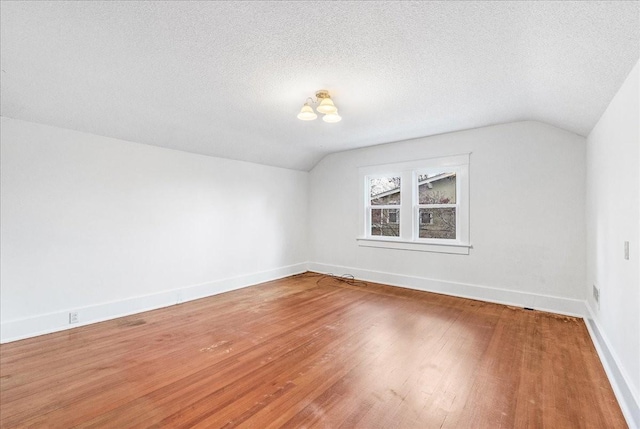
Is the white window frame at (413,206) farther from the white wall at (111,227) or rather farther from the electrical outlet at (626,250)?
the electrical outlet at (626,250)

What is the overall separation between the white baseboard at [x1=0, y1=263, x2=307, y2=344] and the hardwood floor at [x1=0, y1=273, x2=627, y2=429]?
17 centimetres

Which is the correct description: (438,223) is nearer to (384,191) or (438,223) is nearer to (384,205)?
(384,205)

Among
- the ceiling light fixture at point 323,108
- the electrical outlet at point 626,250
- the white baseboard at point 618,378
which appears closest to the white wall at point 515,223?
the white baseboard at point 618,378

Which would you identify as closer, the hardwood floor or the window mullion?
the hardwood floor

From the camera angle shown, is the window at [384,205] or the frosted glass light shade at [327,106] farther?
the window at [384,205]

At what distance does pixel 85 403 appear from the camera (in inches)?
77.3

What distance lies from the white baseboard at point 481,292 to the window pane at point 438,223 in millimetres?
760

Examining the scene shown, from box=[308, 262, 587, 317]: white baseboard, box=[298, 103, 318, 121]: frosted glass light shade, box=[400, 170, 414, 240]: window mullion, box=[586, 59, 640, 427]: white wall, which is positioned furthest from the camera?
box=[400, 170, 414, 240]: window mullion

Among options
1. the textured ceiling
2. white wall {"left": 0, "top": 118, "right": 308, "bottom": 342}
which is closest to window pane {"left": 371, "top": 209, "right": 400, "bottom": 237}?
the textured ceiling

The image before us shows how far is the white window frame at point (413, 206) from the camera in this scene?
438 centimetres

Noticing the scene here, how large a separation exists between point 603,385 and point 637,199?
144 centimetres

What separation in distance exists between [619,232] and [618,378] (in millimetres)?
1068

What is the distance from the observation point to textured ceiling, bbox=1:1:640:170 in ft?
5.59

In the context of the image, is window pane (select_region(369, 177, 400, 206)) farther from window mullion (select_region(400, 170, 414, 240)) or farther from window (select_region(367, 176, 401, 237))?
window mullion (select_region(400, 170, 414, 240))
